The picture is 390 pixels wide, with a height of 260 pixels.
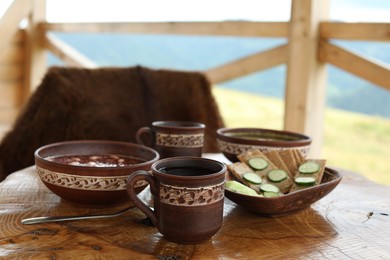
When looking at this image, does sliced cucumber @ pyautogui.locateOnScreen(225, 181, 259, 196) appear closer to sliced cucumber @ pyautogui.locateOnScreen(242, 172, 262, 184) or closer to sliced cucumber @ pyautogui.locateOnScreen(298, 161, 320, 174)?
sliced cucumber @ pyautogui.locateOnScreen(242, 172, 262, 184)

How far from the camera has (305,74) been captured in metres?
2.17

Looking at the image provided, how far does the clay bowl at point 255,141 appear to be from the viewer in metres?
1.16

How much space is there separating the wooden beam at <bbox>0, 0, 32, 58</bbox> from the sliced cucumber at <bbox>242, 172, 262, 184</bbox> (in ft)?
9.23

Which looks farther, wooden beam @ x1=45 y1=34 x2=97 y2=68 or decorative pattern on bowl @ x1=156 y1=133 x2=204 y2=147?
Answer: wooden beam @ x1=45 y1=34 x2=97 y2=68

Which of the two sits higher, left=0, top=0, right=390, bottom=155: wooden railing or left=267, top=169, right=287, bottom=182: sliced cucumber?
left=0, top=0, right=390, bottom=155: wooden railing

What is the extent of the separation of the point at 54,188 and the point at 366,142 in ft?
9.50

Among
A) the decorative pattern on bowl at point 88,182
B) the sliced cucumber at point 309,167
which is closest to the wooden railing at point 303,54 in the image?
the sliced cucumber at point 309,167

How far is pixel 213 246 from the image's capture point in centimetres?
81

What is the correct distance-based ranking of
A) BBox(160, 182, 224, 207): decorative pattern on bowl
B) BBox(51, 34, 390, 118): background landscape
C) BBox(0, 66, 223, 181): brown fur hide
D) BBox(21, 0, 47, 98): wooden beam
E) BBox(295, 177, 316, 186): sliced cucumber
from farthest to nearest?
BBox(21, 0, 47, 98): wooden beam < BBox(51, 34, 390, 118): background landscape < BBox(0, 66, 223, 181): brown fur hide < BBox(295, 177, 316, 186): sliced cucumber < BBox(160, 182, 224, 207): decorative pattern on bowl

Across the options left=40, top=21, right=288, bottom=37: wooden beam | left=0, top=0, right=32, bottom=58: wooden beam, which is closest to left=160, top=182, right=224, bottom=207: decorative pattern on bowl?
left=40, top=21, right=288, bottom=37: wooden beam

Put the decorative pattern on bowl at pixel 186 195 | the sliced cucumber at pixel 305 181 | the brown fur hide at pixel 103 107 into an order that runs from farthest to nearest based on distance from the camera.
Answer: the brown fur hide at pixel 103 107 < the sliced cucumber at pixel 305 181 < the decorative pattern on bowl at pixel 186 195

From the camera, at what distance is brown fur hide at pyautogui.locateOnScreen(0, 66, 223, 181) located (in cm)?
179

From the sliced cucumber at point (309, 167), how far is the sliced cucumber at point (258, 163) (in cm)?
8

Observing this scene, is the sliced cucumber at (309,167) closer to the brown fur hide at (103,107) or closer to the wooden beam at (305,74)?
the brown fur hide at (103,107)
